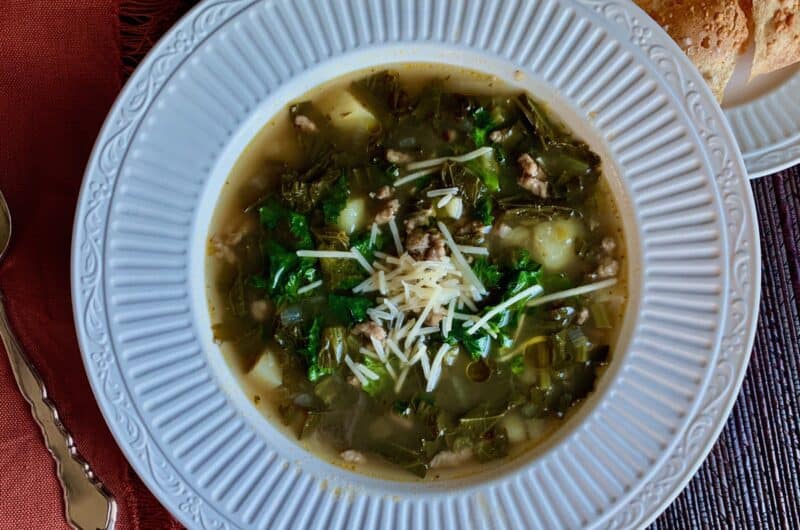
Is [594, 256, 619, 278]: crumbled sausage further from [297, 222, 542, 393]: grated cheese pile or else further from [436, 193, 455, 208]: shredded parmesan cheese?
[436, 193, 455, 208]: shredded parmesan cheese

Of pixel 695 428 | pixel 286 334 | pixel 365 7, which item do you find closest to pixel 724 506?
pixel 695 428

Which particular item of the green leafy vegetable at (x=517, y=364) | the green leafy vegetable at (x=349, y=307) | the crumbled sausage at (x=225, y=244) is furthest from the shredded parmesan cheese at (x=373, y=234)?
the green leafy vegetable at (x=517, y=364)

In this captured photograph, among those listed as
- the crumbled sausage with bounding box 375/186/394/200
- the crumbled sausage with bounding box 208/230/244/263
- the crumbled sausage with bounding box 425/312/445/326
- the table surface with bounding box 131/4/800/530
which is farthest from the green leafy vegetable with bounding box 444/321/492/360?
the table surface with bounding box 131/4/800/530

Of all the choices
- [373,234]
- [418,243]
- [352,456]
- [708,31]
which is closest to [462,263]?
[418,243]

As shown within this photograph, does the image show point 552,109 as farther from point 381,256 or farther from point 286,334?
point 286,334

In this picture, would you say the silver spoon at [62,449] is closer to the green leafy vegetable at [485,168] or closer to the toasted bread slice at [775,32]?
the green leafy vegetable at [485,168]
